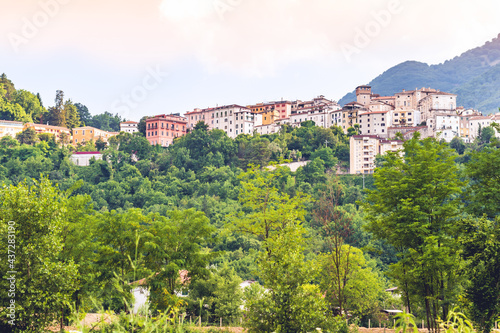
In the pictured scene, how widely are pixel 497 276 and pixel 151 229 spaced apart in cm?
1392

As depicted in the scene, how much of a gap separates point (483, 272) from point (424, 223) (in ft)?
8.31

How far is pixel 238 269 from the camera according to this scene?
1720 inches

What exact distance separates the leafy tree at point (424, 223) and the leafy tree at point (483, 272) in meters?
0.83

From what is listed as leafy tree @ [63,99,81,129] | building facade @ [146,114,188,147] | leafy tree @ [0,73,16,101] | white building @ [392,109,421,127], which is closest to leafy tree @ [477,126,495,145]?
white building @ [392,109,421,127]

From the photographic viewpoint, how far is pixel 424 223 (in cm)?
1573

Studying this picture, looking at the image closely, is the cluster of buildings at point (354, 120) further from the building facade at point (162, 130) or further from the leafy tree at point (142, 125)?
the leafy tree at point (142, 125)

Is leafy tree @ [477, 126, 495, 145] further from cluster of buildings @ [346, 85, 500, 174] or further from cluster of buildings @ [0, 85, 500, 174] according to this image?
cluster of buildings @ [0, 85, 500, 174]

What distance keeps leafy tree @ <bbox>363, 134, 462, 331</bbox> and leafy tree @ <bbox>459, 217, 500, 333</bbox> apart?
32.6 inches

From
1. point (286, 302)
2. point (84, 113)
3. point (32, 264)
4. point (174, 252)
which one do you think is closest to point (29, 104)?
point (84, 113)

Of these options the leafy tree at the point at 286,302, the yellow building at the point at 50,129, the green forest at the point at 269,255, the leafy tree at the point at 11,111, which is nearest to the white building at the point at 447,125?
the green forest at the point at 269,255

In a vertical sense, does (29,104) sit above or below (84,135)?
above

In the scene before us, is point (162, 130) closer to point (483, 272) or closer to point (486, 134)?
point (486, 134)

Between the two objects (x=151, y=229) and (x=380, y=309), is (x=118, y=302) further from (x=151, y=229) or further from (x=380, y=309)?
(x=380, y=309)

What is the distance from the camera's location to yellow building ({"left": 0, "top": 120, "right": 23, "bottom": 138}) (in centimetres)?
9162
